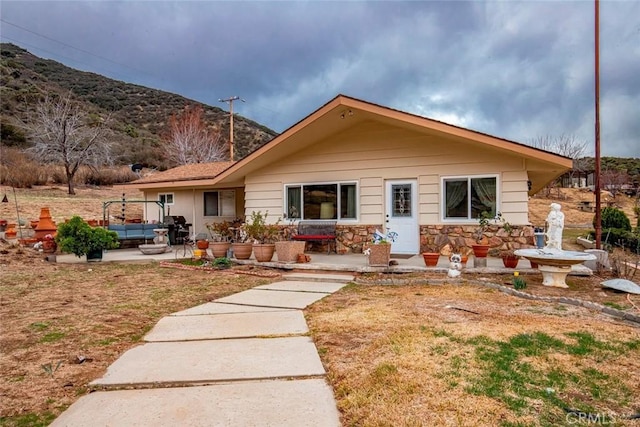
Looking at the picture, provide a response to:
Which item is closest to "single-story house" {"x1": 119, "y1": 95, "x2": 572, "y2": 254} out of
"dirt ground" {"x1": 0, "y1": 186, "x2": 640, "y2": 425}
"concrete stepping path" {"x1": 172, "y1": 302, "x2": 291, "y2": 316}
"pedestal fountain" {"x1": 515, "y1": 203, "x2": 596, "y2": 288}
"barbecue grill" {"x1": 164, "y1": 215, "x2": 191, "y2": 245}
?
"pedestal fountain" {"x1": 515, "y1": 203, "x2": 596, "y2": 288}

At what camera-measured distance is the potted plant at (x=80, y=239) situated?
9250mm

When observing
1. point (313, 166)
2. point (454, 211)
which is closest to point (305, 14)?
point (313, 166)

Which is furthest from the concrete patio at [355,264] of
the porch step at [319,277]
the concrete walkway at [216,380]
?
the concrete walkway at [216,380]

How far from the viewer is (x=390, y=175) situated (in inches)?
384

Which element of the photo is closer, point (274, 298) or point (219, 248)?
point (274, 298)

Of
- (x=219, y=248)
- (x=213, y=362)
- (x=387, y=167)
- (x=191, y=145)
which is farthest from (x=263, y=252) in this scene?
(x=191, y=145)

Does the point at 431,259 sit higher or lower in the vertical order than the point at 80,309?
higher

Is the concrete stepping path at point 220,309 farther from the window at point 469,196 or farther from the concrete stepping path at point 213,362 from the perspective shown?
the window at point 469,196

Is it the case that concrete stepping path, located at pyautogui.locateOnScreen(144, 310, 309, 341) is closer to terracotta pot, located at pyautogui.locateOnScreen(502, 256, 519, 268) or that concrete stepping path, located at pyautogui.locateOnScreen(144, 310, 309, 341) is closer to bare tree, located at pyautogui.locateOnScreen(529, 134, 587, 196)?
terracotta pot, located at pyautogui.locateOnScreen(502, 256, 519, 268)

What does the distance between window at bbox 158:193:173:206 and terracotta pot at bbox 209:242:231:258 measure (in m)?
5.80

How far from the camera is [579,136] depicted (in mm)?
30719

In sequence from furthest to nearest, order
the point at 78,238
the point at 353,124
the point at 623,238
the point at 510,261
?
the point at 623,238, the point at 353,124, the point at 78,238, the point at 510,261

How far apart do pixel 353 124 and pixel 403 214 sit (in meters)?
2.63

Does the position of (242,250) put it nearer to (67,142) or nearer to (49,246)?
(49,246)
